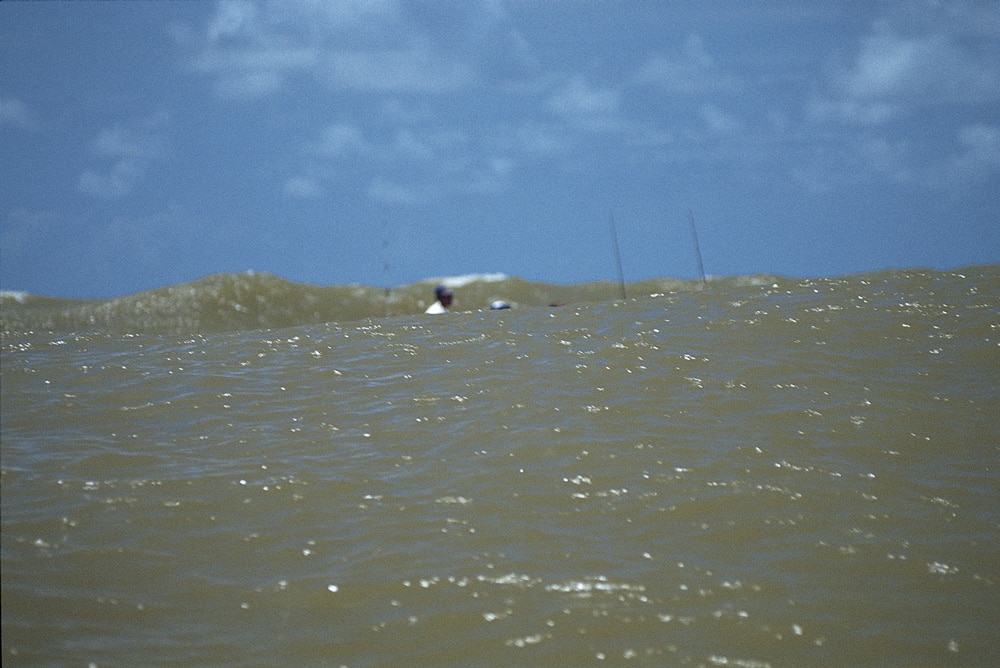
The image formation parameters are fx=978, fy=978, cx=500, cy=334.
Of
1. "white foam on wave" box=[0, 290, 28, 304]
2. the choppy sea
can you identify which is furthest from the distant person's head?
"white foam on wave" box=[0, 290, 28, 304]

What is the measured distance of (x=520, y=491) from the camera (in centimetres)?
520

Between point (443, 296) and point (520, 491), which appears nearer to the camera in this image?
point (520, 491)

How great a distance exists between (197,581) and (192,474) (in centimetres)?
123

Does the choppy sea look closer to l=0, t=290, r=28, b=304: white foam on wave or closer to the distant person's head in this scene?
the distant person's head

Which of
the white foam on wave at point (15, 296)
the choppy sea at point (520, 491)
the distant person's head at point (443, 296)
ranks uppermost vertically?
the white foam on wave at point (15, 296)

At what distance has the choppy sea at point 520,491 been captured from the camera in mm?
3924

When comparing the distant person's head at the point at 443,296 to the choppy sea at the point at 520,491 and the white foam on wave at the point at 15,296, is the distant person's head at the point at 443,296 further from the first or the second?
the white foam on wave at the point at 15,296

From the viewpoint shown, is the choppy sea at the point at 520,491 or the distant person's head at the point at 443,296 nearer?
the choppy sea at the point at 520,491

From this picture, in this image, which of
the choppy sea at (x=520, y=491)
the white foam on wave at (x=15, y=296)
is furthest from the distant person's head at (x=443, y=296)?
the white foam on wave at (x=15, y=296)

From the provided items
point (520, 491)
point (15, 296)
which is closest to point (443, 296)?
point (520, 491)

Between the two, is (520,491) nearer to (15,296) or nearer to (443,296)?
(443,296)

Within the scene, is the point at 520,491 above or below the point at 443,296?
below

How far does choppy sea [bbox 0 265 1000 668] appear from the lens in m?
3.92

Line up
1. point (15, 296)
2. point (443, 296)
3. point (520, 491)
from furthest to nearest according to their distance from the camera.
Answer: point (15, 296)
point (443, 296)
point (520, 491)
